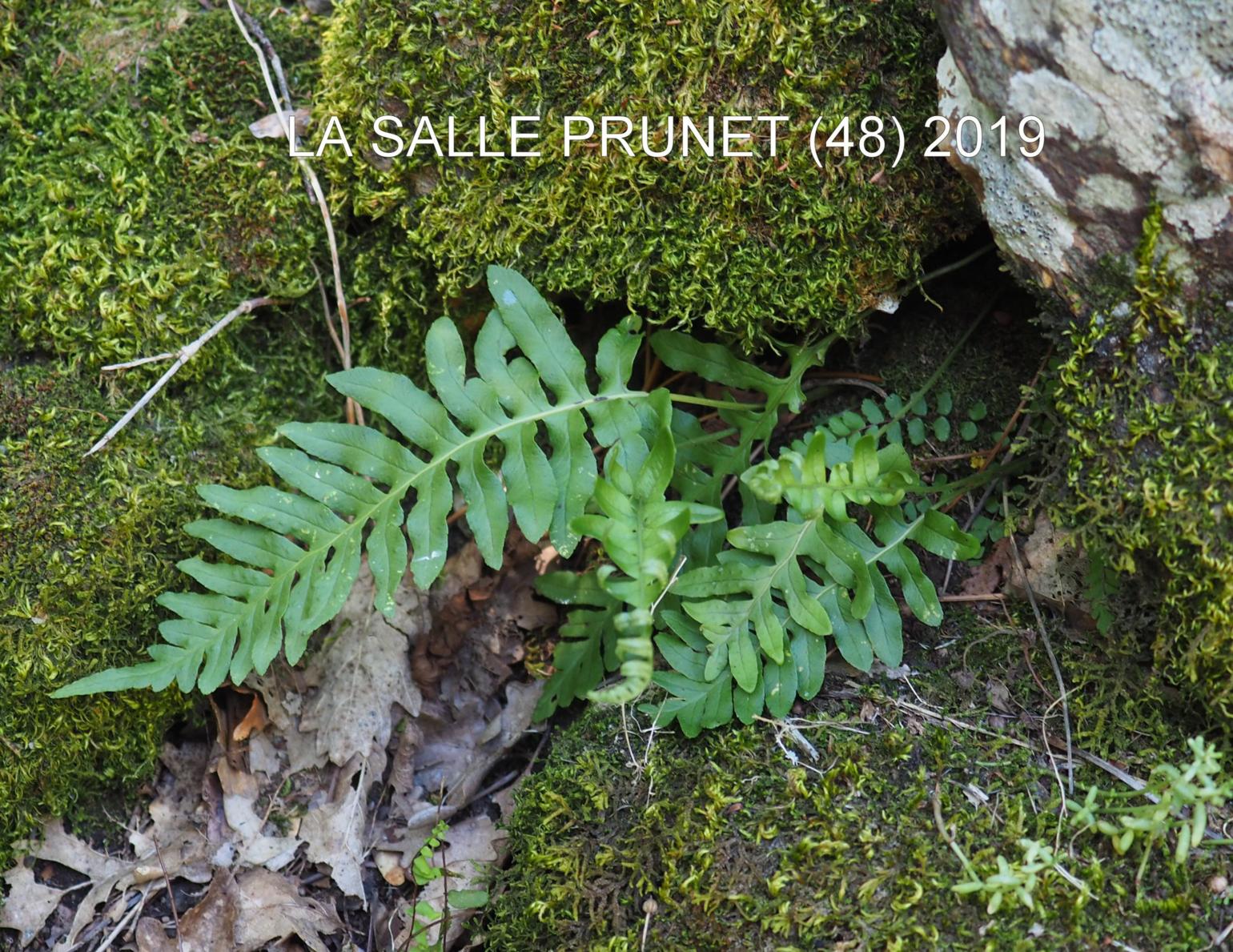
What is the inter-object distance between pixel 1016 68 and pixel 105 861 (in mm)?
3413

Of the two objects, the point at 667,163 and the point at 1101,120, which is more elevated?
the point at 1101,120

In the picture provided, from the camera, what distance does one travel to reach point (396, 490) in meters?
2.75

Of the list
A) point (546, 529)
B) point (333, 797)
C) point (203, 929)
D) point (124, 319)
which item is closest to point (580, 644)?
point (546, 529)

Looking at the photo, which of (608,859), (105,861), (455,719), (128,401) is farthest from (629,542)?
(105,861)

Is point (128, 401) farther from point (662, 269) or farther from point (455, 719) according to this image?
point (662, 269)

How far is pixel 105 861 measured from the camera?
2977 millimetres

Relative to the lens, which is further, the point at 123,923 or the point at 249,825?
the point at 249,825

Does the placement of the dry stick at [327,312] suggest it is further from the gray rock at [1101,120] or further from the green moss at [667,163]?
the gray rock at [1101,120]

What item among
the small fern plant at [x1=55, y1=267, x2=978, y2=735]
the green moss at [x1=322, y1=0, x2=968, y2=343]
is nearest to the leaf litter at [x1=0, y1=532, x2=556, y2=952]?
the small fern plant at [x1=55, y1=267, x2=978, y2=735]

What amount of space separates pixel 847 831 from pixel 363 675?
1764 mm

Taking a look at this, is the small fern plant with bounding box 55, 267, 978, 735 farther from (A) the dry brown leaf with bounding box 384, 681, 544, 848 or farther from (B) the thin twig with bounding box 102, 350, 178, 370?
(A) the dry brown leaf with bounding box 384, 681, 544, 848

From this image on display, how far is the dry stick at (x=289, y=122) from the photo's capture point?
3.13m

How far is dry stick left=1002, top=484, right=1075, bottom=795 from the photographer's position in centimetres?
244

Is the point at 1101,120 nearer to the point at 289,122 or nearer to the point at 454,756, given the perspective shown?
the point at 289,122
